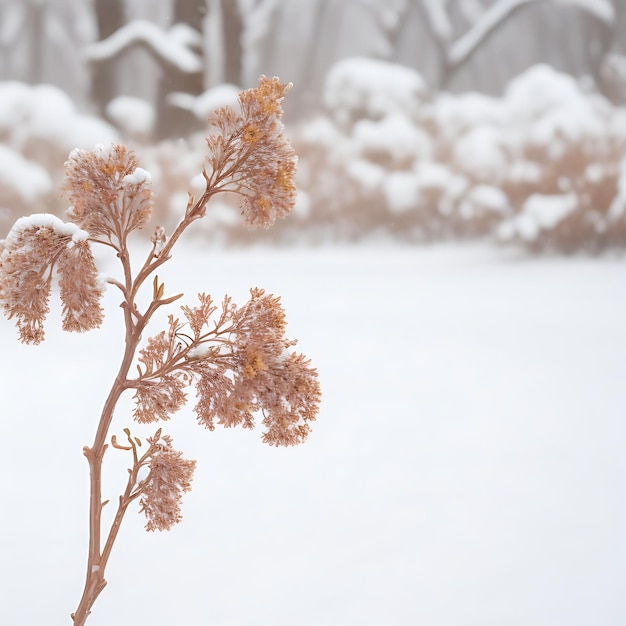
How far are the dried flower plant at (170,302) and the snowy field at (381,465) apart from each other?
0.58 meters

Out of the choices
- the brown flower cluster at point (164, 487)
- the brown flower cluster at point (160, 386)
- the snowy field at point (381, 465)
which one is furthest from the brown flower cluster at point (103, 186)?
the snowy field at point (381, 465)

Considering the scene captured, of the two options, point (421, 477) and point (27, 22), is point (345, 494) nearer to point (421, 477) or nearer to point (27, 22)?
point (421, 477)

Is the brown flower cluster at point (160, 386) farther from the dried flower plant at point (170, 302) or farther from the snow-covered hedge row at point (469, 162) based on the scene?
the snow-covered hedge row at point (469, 162)

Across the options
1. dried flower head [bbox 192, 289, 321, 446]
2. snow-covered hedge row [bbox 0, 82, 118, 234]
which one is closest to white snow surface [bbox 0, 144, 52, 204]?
snow-covered hedge row [bbox 0, 82, 118, 234]

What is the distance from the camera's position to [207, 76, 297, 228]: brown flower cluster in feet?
2.54

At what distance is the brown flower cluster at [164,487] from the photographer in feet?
2.63

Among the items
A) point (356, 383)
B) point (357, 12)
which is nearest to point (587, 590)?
point (356, 383)

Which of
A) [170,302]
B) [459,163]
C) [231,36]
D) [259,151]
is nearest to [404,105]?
[459,163]

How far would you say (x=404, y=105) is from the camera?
1.60m

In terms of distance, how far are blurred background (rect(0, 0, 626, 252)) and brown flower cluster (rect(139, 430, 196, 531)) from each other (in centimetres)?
81

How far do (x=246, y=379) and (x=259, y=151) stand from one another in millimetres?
248

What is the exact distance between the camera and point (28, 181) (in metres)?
1.47

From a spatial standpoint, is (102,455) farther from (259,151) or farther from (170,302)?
(259,151)

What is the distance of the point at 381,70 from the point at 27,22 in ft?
2.48
